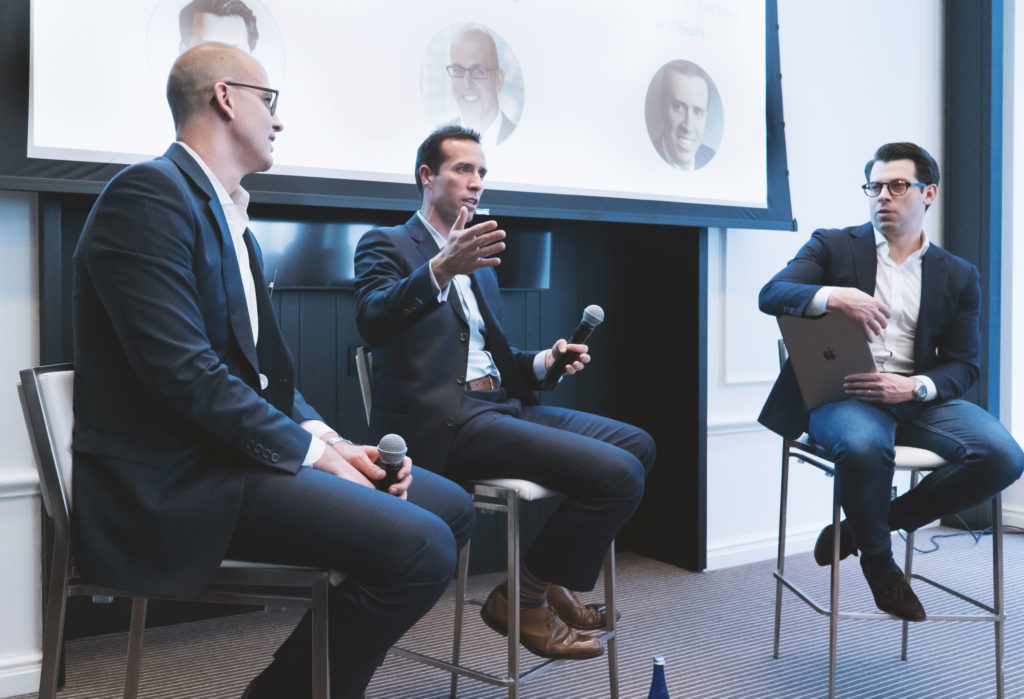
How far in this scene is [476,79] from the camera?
2754mm

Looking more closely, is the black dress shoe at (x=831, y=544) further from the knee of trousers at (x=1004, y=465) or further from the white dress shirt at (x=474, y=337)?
the white dress shirt at (x=474, y=337)

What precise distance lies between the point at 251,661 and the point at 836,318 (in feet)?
5.86

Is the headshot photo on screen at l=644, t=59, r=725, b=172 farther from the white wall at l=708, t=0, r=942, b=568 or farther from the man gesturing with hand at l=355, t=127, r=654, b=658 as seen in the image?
the man gesturing with hand at l=355, t=127, r=654, b=658

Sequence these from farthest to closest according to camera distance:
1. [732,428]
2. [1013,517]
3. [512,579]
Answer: [1013,517] → [732,428] → [512,579]

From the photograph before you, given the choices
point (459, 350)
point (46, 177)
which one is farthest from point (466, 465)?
point (46, 177)

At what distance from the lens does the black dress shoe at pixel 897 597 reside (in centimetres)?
217

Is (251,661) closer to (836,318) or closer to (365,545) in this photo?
(365,545)

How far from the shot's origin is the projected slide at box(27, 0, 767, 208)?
2207 mm

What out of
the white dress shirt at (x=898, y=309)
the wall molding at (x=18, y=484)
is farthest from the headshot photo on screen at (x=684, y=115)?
the wall molding at (x=18, y=484)

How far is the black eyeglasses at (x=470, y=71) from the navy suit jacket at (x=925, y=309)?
1.08 m

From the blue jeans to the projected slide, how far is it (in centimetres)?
115

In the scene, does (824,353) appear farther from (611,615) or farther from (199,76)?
(199,76)

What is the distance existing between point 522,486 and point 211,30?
1.46 metres

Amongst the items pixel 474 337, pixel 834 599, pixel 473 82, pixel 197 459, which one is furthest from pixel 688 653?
pixel 473 82
